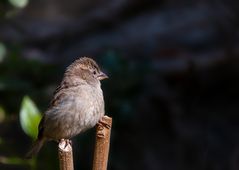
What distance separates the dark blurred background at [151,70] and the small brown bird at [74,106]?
197 cm

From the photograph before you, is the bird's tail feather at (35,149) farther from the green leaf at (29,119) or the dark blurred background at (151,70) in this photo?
the dark blurred background at (151,70)

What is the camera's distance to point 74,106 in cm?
536

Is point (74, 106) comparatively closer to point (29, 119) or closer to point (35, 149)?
point (29, 119)

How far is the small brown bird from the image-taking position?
5281 mm

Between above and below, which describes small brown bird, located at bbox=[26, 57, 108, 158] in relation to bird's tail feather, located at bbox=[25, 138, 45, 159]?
above

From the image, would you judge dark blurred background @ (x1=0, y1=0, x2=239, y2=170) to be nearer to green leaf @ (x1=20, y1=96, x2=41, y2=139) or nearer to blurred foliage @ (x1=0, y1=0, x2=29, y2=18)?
blurred foliage @ (x1=0, y1=0, x2=29, y2=18)

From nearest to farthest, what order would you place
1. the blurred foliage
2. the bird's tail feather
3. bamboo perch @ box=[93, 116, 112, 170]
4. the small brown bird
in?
1. bamboo perch @ box=[93, 116, 112, 170]
2. the small brown bird
3. the bird's tail feather
4. the blurred foliage

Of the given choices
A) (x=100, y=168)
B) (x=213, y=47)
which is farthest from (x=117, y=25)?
(x=100, y=168)

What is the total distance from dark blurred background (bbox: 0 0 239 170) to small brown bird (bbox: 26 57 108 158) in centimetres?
197

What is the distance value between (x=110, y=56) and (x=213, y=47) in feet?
7.53

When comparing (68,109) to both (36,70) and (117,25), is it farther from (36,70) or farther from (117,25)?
(117,25)

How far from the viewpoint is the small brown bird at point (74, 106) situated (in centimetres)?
528

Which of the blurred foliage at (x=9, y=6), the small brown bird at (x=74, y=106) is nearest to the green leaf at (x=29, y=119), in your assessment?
the small brown bird at (x=74, y=106)

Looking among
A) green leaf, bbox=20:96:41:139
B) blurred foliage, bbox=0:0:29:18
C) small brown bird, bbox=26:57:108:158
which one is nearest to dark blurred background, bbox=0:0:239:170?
blurred foliage, bbox=0:0:29:18
